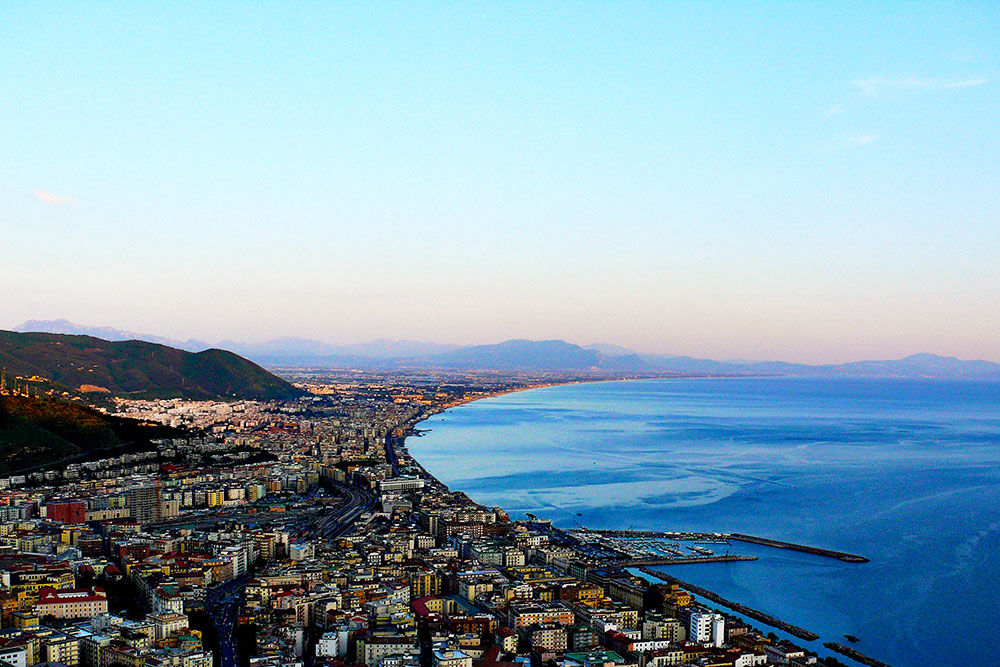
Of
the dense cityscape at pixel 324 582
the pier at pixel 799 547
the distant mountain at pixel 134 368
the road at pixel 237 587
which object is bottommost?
the pier at pixel 799 547

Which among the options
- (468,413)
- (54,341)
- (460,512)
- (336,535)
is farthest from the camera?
(468,413)

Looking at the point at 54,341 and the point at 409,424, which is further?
the point at 54,341

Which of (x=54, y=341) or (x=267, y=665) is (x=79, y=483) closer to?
(x=267, y=665)

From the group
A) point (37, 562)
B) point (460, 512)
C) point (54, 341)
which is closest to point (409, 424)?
point (54, 341)

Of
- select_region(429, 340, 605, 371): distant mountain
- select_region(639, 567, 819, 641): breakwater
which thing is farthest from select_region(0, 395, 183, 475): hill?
select_region(429, 340, 605, 371): distant mountain

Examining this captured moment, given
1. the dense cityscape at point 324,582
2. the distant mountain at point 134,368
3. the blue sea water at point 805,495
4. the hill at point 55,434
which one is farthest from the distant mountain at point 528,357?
the dense cityscape at point 324,582

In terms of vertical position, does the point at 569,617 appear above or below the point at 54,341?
below

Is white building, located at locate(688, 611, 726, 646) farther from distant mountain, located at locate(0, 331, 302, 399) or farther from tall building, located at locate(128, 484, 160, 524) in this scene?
distant mountain, located at locate(0, 331, 302, 399)

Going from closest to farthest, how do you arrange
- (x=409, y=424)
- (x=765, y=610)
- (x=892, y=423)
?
1. (x=765, y=610)
2. (x=409, y=424)
3. (x=892, y=423)

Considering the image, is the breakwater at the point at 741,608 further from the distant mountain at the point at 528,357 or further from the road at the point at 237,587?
the distant mountain at the point at 528,357
